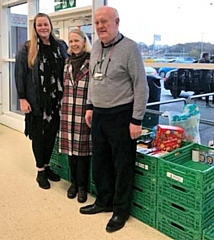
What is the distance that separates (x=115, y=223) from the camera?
2463 millimetres

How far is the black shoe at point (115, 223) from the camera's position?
2.44m

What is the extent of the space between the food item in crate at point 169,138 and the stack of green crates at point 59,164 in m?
1.11

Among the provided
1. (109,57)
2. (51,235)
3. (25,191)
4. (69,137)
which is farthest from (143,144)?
(25,191)

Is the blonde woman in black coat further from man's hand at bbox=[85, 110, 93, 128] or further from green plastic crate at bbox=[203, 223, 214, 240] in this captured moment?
green plastic crate at bbox=[203, 223, 214, 240]

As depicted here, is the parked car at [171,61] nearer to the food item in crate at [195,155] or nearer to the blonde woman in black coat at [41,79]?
the food item in crate at [195,155]

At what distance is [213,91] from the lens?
3.02 metres

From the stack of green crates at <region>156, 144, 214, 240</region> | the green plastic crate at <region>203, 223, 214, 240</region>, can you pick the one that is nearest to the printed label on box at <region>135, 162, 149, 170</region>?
the stack of green crates at <region>156, 144, 214, 240</region>

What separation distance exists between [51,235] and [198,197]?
110 centimetres

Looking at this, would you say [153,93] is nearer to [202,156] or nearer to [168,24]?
[168,24]

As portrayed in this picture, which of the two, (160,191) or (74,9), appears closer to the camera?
(160,191)

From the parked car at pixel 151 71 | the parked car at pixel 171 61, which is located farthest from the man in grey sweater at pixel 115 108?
the parked car at pixel 151 71

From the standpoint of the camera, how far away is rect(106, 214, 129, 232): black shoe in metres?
2.44

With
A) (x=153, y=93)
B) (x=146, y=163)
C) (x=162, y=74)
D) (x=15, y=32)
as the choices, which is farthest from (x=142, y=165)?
(x=15, y=32)

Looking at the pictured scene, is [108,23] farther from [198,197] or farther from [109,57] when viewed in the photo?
[198,197]
